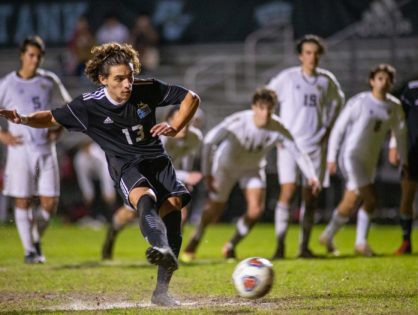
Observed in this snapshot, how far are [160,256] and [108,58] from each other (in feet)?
6.15

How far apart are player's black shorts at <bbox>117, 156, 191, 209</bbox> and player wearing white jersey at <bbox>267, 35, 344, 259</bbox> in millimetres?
4127

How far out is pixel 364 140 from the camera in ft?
39.7

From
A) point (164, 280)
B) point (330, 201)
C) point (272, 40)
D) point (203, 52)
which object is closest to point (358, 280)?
point (164, 280)

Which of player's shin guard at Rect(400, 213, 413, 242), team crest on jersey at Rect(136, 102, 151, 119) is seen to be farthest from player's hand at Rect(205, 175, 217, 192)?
team crest on jersey at Rect(136, 102, 151, 119)

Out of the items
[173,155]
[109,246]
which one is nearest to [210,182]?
[173,155]

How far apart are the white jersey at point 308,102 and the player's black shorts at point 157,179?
4323 mm

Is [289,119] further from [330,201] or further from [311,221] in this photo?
[330,201]

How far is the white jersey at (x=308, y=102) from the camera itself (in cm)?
1177

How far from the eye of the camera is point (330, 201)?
17812mm

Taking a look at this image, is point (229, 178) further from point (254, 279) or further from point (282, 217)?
point (254, 279)

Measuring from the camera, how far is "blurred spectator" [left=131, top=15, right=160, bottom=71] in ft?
61.4

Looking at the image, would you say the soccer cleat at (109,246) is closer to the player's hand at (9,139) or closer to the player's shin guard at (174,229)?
the player's hand at (9,139)

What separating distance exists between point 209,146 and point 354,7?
5.66 meters

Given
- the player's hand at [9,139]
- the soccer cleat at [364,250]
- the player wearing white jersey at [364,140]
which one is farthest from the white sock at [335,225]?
the player's hand at [9,139]
